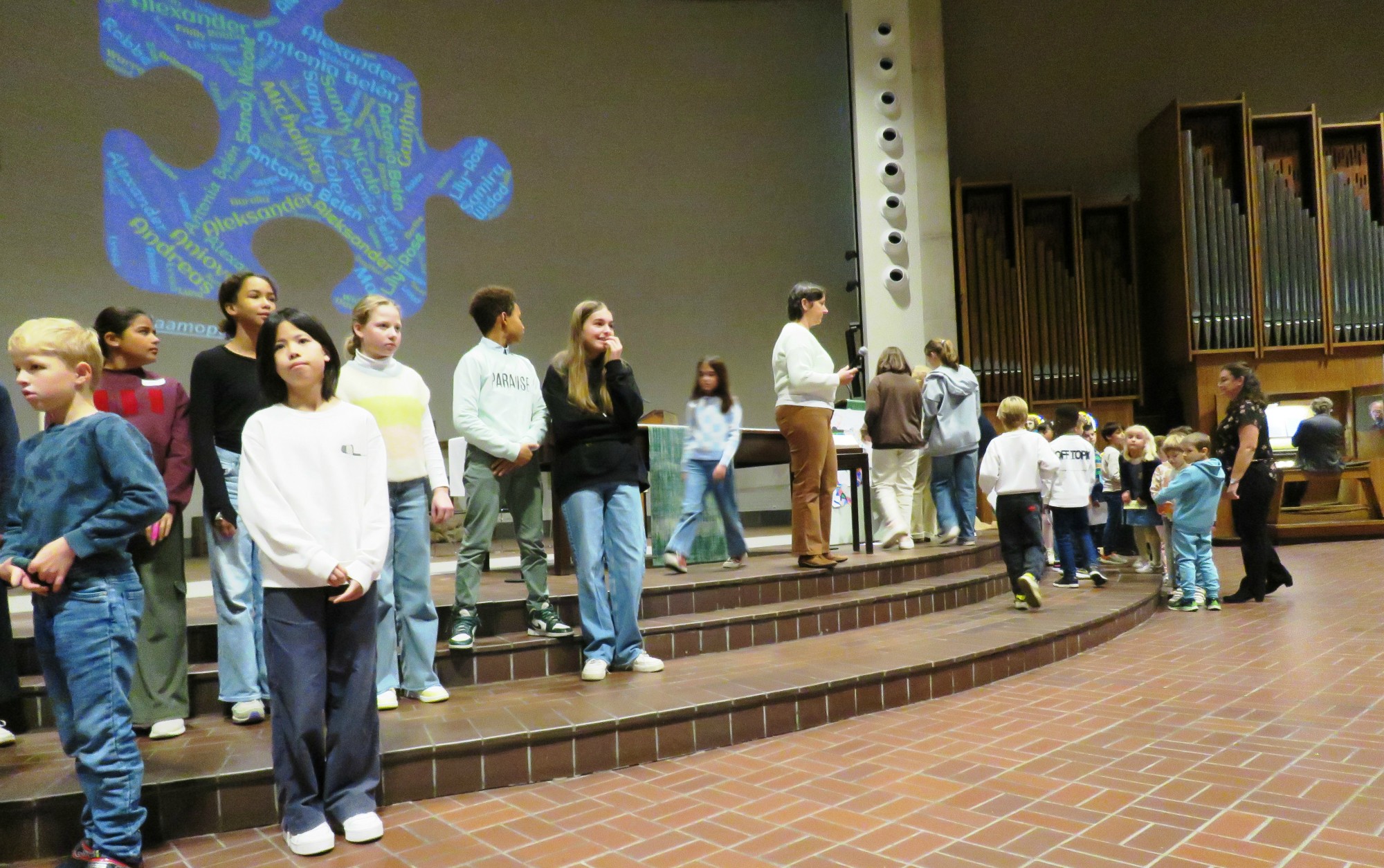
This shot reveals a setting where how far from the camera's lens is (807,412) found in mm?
5066

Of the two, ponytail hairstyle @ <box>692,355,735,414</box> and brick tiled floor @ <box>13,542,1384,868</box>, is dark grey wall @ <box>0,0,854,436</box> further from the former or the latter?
brick tiled floor @ <box>13,542,1384,868</box>

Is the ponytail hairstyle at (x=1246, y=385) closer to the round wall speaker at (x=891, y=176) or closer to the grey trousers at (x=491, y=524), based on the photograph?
the round wall speaker at (x=891, y=176)

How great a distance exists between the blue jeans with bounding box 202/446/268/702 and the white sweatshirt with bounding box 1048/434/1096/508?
5.03 meters

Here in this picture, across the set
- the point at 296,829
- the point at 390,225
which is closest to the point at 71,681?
the point at 296,829

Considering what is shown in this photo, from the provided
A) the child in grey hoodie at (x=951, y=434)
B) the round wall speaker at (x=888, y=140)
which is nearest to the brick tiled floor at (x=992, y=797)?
the child in grey hoodie at (x=951, y=434)

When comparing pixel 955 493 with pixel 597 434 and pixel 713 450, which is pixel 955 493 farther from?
pixel 597 434

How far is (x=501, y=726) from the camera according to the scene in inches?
115

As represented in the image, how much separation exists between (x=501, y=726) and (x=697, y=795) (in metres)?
0.69

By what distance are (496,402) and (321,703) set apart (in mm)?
1551

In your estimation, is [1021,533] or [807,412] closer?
[807,412]

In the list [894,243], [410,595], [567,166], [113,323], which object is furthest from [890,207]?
[113,323]

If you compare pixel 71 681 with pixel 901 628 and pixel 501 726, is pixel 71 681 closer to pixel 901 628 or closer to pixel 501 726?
pixel 501 726

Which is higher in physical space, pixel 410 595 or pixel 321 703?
→ pixel 410 595

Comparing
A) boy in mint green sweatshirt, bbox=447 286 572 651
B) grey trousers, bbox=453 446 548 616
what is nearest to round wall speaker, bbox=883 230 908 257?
boy in mint green sweatshirt, bbox=447 286 572 651
